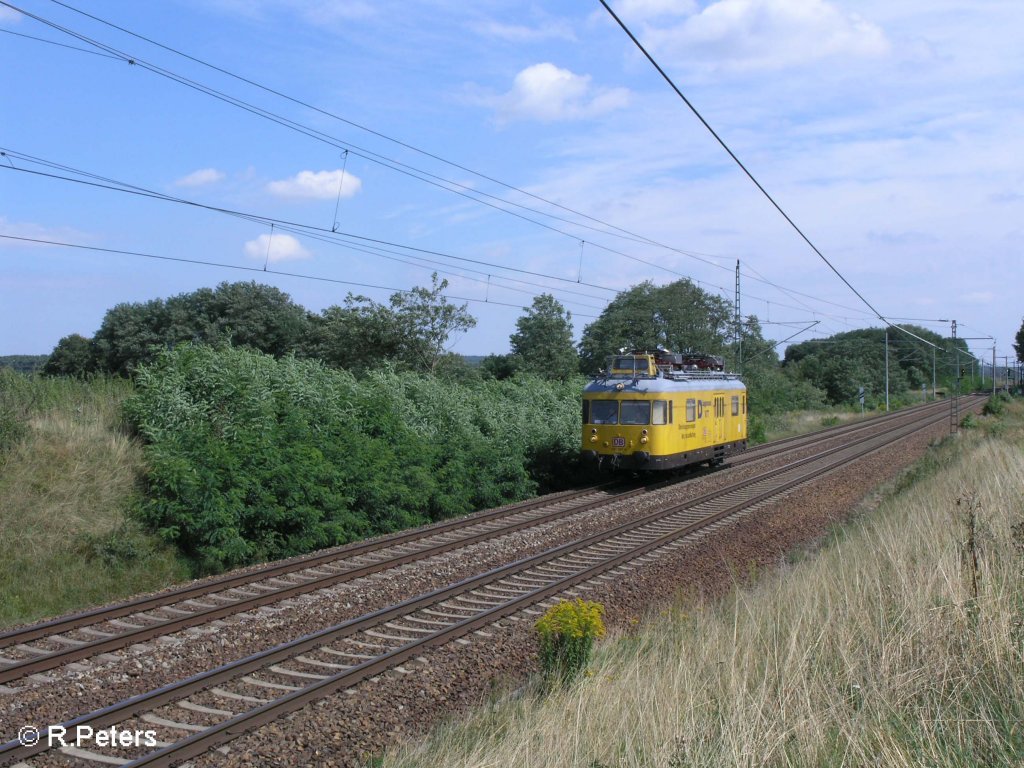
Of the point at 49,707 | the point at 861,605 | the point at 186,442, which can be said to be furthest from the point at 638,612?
the point at 186,442

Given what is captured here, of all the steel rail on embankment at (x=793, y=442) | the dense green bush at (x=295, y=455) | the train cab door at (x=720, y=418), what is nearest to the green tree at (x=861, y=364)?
the steel rail on embankment at (x=793, y=442)

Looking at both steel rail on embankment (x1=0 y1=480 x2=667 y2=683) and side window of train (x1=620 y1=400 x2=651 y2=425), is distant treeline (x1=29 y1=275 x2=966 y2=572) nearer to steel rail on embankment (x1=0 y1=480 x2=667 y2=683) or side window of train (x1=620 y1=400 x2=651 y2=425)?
steel rail on embankment (x1=0 y1=480 x2=667 y2=683)

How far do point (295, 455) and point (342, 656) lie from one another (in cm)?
691

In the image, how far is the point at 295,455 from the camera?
15.0 m

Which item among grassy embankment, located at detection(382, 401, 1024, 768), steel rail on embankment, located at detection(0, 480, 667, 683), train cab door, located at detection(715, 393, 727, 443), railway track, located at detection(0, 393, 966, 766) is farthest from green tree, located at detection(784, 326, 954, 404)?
grassy embankment, located at detection(382, 401, 1024, 768)

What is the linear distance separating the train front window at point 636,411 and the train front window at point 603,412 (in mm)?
305

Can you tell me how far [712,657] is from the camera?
690 centimetres

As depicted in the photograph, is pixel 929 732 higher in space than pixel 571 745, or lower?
higher

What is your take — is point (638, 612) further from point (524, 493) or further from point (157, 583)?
point (524, 493)

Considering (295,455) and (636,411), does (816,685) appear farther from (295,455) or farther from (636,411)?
(636,411)

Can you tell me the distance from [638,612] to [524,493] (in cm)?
1102

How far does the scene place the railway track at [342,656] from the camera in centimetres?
650

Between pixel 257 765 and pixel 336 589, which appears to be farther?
pixel 336 589

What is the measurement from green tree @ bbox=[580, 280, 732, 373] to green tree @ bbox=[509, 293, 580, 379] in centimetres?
307
